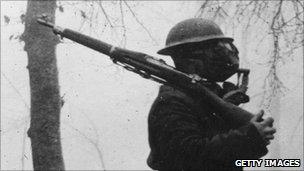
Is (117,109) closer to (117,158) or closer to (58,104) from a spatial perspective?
(117,158)

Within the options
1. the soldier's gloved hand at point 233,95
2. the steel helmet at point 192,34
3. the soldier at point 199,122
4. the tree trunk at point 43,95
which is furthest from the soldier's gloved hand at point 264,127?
the tree trunk at point 43,95

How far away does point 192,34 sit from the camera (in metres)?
3.05

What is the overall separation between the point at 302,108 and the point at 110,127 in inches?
566

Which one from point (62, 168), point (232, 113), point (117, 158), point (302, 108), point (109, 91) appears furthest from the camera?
point (109, 91)

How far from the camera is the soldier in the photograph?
2.61 m

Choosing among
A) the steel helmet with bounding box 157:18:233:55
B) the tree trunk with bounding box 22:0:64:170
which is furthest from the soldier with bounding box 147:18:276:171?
the tree trunk with bounding box 22:0:64:170

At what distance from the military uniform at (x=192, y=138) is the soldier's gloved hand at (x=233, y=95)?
0.50 feet

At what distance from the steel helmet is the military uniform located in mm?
329

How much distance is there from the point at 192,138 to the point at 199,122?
203 millimetres

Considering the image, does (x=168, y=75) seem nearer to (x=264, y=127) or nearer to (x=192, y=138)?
(x=192, y=138)

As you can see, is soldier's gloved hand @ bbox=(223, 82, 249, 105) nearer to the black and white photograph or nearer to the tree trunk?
the black and white photograph

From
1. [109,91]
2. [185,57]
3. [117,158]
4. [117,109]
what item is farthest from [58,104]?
[109,91]

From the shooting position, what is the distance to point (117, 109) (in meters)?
43.4

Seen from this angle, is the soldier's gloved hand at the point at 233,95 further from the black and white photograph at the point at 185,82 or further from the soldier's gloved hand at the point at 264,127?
the soldier's gloved hand at the point at 264,127
